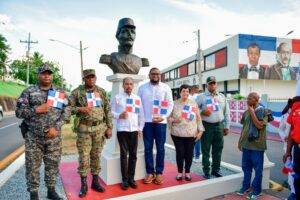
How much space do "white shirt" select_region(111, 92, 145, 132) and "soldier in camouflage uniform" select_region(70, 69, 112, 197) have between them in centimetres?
22

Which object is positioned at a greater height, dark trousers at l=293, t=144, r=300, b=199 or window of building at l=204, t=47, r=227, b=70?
window of building at l=204, t=47, r=227, b=70

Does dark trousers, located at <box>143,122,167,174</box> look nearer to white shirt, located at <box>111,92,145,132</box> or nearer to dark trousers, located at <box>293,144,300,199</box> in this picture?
white shirt, located at <box>111,92,145,132</box>

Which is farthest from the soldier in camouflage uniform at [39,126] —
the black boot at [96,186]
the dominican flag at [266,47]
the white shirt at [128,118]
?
the dominican flag at [266,47]

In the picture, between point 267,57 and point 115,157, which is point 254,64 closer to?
point 267,57

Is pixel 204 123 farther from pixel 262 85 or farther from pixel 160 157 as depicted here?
pixel 262 85

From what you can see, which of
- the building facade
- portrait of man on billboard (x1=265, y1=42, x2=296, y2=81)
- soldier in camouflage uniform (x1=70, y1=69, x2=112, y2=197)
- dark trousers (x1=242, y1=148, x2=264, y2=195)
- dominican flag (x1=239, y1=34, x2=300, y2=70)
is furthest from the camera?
portrait of man on billboard (x1=265, y1=42, x2=296, y2=81)

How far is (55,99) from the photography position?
4430mm

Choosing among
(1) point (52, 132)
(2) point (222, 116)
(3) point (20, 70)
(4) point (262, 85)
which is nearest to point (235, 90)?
(4) point (262, 85)

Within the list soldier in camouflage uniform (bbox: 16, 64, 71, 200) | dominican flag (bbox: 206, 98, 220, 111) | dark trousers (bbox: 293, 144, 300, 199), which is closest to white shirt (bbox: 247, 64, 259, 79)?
dominican flag (bbox: 206, 98, 220, 111)

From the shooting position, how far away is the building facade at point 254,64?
92.0 ft

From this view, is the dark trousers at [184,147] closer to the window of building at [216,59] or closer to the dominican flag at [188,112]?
the dominican flag at [188,112]

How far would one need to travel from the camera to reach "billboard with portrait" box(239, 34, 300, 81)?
28047 mm

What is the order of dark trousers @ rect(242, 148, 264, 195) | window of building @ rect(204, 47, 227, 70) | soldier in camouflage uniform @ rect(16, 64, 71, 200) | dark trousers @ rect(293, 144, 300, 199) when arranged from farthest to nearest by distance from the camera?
1. window of building @ rect(204, 47, 227, 70)
2. dark trousers @ rect(242, 148, 264, 195)
3. soldier in camouflage uniform @ rect(16, 64, 71, 200)
4. dark trousers @ rect(293, 144, 300, 199)

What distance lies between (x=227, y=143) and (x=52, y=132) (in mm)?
8555
